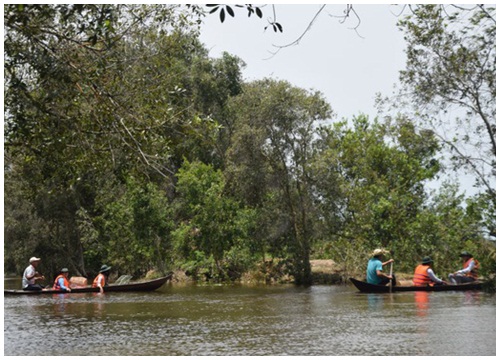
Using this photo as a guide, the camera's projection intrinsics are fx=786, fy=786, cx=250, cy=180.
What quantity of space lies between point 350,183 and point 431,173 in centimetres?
331

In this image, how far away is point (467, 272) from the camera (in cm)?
2134

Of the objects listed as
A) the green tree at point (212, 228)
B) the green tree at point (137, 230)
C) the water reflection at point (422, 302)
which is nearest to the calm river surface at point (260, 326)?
the water reflection at point (422, 302)

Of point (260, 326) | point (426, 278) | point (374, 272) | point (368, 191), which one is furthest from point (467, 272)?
point (260, 326)

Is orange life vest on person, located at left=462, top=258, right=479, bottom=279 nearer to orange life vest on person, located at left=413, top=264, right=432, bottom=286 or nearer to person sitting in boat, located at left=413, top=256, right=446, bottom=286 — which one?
person sitting in boat, located at left=413, top=256, right=446, bottom=286

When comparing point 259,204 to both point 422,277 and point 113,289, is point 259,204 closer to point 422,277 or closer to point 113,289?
point 113,289

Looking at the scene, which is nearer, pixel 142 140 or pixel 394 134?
pixel 142 140

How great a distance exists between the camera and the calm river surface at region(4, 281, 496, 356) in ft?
31.5

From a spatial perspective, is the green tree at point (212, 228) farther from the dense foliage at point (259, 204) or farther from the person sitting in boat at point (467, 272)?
the person sitting in boat at point (467, 272)

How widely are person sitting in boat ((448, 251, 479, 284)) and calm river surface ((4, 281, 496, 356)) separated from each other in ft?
5.00

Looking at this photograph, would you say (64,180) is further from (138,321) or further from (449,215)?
(449,215)

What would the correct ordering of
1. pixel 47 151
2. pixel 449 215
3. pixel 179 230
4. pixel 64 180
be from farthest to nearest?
pixel 179 230 → pixel 449 215 → pixel 64 180 → pixel 47 151

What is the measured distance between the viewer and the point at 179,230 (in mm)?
34938

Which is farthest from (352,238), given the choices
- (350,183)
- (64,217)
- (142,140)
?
(142,140)

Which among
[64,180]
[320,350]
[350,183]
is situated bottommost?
[320,350]
